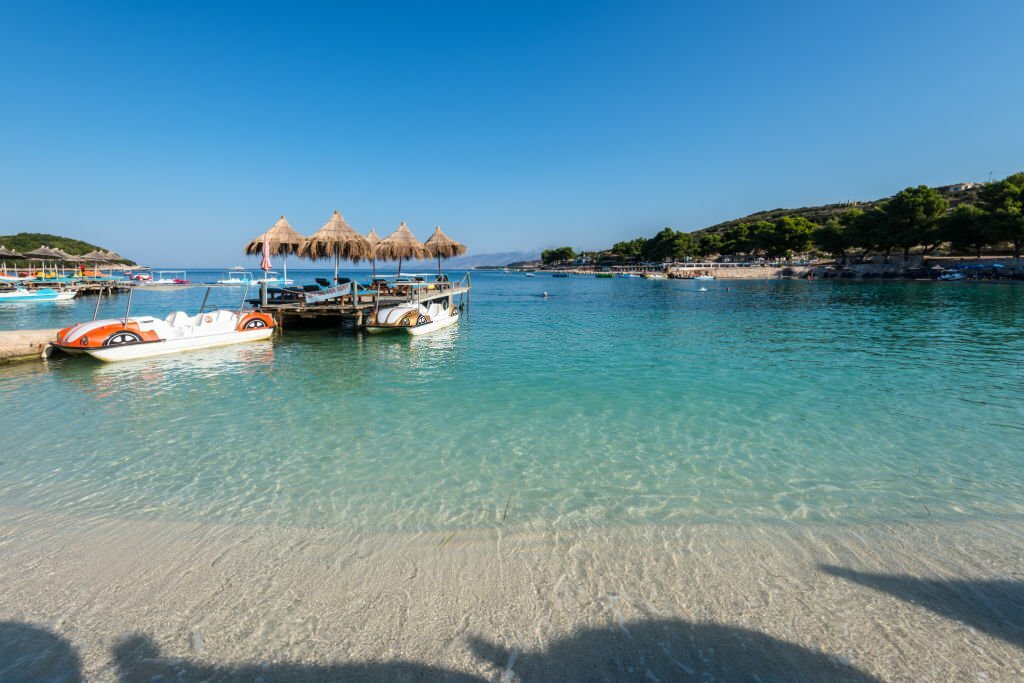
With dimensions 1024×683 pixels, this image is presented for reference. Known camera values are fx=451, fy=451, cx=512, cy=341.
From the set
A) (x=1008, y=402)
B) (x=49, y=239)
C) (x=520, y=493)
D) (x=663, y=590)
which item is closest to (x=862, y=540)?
(x=663, y=590)

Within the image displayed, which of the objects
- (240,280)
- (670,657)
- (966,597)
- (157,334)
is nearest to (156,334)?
(157,334)

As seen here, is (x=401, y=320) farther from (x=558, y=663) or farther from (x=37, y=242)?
(x=37, y=242)

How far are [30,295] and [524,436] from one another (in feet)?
144

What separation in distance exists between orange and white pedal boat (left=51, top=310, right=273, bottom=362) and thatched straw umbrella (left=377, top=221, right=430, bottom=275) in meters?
9.35

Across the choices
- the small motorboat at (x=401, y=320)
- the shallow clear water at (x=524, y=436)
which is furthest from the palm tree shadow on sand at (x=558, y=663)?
the small motorboat at (x=401, y=320)

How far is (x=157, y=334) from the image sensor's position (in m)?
14.9

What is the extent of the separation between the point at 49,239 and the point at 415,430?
148 metres

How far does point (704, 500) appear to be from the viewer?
542 centimetres

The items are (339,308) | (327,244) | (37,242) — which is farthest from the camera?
(37,242)

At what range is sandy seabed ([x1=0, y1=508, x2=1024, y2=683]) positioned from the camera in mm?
3029

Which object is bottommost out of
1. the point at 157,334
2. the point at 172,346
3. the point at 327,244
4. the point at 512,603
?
the point at 512,603

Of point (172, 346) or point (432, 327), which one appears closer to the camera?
point (172, 346)

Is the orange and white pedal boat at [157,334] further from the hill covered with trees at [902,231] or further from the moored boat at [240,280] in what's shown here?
the hill covered with trees at [902,231]

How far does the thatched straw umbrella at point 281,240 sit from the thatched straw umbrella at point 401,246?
4535 millimetres
